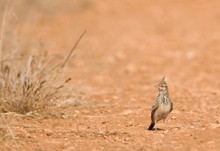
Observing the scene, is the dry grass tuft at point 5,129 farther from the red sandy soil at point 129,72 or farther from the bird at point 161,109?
the bird at point 161,109

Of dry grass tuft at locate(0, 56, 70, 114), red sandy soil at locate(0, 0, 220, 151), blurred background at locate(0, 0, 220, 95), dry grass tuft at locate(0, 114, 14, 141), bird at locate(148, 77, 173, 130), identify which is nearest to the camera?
dry grass tuft at locate(0, 114, 14, 141)

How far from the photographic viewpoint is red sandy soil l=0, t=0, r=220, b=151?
684 cm

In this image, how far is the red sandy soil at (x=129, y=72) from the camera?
6.84 m

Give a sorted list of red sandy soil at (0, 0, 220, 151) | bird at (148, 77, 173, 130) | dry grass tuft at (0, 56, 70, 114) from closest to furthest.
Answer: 1. red sandy soil at (0, 0, 220, 151)
2. bird at (148, 77, 173, 130)
3. dry grass tuft at (0, 56, 70, 114)

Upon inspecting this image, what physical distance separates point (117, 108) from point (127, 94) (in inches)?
42.1

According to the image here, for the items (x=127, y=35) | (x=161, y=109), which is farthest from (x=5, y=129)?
(x=127, y=35)

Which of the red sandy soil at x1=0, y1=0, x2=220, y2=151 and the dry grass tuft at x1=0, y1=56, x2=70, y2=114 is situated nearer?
the red sandy soil at x1=0, y1=0, x2=220, y2=151

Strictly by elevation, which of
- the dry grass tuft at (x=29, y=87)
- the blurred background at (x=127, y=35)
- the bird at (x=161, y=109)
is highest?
the blurred background at (x=127, y=35)

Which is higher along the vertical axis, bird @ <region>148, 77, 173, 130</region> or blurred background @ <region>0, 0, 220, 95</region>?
blurred background @ <region>0, 0, 220, 95</region>

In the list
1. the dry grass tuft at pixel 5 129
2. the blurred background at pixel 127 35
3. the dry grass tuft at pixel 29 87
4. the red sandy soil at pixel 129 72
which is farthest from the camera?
the blurred background at pixel 127 35

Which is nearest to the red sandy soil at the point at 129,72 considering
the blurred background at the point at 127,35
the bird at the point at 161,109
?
the blurred background at the point at 127,35

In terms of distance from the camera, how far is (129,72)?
1116 centimetres

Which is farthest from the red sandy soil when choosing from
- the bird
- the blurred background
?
the bird

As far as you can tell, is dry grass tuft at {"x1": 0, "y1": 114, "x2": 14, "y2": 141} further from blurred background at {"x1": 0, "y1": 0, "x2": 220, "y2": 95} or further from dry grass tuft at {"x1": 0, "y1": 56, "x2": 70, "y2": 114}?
blurred background at {"x1": 0, "y1": 0, "x2": 220, "y2": 95}
